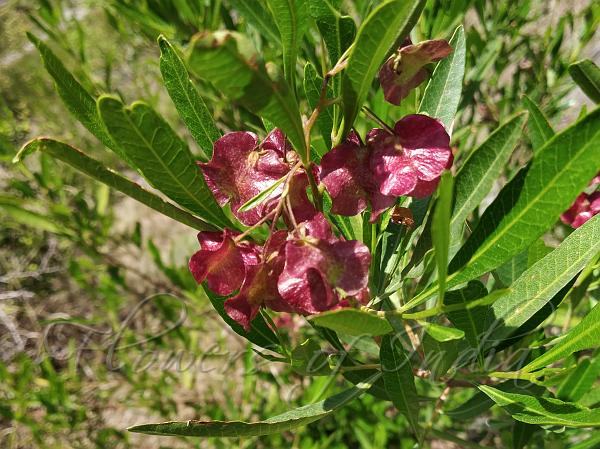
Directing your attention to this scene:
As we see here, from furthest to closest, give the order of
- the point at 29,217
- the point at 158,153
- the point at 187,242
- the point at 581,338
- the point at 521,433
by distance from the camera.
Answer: the point at 187,242 < the point at 29,217 < the point at 521,433 < the point at 581,338 < the point at 158,153

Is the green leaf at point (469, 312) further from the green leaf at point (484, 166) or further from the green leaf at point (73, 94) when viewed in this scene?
the green leaf at point (73, 94)

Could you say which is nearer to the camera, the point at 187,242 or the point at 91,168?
the point at 91,168

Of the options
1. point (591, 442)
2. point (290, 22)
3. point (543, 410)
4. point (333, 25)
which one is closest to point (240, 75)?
point (290, 22)

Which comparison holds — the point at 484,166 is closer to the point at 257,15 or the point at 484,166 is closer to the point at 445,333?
the point at 445,333

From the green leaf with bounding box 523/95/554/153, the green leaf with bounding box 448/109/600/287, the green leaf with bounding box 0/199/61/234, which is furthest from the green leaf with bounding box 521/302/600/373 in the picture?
the green leaf with bounding box 0/199/61/234

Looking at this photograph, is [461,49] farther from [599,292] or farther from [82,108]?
[599,292]

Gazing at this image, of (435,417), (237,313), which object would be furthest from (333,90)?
(435,417)

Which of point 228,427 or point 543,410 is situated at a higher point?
point 228,427
